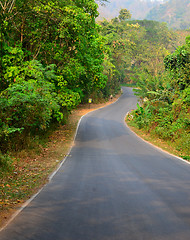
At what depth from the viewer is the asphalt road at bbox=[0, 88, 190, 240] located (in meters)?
5.31

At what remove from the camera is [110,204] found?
6.93m

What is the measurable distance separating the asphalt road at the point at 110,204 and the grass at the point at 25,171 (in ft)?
1.44

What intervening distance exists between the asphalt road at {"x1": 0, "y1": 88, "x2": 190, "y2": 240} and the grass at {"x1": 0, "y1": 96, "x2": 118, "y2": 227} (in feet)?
1.44

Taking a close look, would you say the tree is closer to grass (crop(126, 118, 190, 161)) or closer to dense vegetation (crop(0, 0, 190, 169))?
dense vegetation (crop(0, 0, 190, 169))

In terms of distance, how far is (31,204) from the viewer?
7027 mm

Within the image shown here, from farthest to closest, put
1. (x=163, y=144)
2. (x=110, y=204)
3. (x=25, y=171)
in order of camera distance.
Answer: (x=163, y=144) → (x=25, y=171) → (x=110, y=204)

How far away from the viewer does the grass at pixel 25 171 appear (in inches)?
292

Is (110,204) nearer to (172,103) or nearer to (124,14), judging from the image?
(172,103)

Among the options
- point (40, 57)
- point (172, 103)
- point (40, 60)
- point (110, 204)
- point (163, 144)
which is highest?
point (40, 57)

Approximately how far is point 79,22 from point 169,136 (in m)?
9.46

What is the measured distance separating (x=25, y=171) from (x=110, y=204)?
5001mm

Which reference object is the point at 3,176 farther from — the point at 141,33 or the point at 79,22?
the point at 141,33

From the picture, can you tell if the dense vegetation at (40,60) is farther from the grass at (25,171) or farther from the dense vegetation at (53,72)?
the grass at (25,171)

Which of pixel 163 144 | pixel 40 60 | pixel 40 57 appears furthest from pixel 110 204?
pixel 40 57
